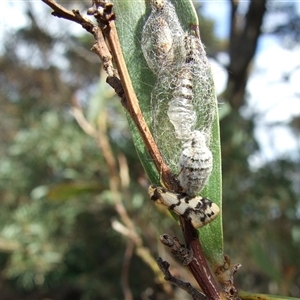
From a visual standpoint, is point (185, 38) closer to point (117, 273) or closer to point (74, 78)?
point (117, 273)

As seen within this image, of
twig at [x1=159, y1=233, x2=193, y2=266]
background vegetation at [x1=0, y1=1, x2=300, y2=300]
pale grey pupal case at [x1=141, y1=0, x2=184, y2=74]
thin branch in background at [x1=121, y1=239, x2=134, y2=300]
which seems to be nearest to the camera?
twig at [x1=159, y1=233, x2=193, y2=266]

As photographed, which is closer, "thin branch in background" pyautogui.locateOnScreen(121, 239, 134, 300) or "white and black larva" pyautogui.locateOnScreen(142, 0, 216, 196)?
"white and black larva" pyautogui.locateOnScreen(142, 0, 216, 196)

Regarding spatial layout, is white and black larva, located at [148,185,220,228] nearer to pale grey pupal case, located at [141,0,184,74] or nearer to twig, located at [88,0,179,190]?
twig, located at [88,0,179,190]

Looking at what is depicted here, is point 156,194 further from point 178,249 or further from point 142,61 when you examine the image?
point 142,61

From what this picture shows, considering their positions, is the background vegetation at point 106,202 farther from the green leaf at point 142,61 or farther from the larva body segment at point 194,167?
the larva body segment at point 194,167

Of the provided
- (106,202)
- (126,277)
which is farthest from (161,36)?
(106,202)

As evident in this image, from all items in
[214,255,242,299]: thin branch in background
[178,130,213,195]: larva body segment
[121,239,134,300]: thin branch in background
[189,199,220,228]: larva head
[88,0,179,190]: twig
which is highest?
[88,0,179,190]: twig

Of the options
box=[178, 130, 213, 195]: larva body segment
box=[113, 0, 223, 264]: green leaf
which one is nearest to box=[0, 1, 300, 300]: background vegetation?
box=[113, 0, 223, 264]: green leaf

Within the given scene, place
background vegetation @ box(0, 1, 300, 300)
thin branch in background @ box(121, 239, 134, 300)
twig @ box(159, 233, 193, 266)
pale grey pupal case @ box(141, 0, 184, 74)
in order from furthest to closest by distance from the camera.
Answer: background vegetation @ box(0, 1, 300, 300)
thin branch in background @ box(121, 239, 134, 300)
pale grey pupal case @ box(141, 0, 184, 74)
twig @ box(159, 233, 193, 266)
